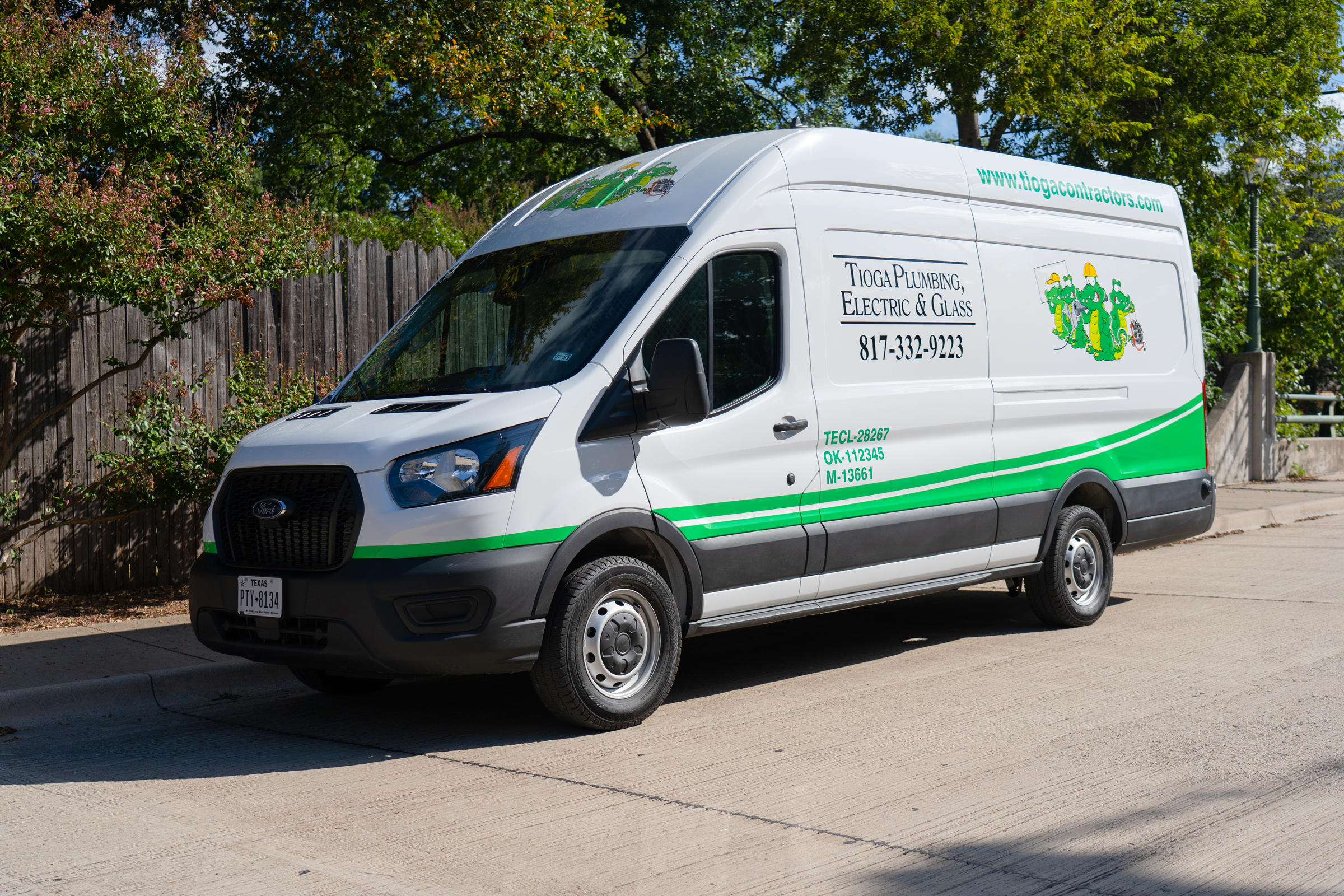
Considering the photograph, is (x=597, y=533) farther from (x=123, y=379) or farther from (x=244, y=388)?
(x=123, y=379)

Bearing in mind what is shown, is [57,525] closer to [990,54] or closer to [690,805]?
[690,805]

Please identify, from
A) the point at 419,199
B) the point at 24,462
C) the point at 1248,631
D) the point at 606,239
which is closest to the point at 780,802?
the point at 606,239

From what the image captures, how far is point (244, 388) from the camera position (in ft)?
30.1

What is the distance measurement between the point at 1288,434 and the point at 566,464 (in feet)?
60.4

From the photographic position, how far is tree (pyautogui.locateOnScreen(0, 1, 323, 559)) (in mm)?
7516

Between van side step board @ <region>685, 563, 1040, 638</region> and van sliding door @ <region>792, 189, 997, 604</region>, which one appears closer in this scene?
A: van side step board @ <region>685, 563, 1040, 638</region>

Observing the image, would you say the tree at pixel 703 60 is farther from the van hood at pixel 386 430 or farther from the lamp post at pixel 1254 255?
the van hood at pixel 386 430

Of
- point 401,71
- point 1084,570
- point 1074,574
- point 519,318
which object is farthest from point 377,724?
point 401,71

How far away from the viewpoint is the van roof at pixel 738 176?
21.5ft

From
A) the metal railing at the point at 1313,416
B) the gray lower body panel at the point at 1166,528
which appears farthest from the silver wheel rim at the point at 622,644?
the metal railing at the point at 1313,416

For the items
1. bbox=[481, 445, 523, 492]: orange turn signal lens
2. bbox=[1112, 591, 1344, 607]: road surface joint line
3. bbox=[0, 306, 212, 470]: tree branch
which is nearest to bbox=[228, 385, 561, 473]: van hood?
bbox=[481, 445, 523, 492]: orange turn signal lens

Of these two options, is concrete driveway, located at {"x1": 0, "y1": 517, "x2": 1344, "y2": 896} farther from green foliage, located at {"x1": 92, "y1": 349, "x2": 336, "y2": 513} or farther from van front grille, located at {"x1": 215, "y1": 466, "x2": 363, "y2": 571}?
green foliage, located at {"x1": 92, "y1": 349, "x2": 336, "y2": 513}

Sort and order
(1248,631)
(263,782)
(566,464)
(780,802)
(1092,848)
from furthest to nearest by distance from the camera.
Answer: (1248,631) → (566,464) → (263,782) → (780,802) → (1092,848)

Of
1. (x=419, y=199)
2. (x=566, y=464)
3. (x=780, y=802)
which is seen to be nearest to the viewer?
(x=780, y=802)
